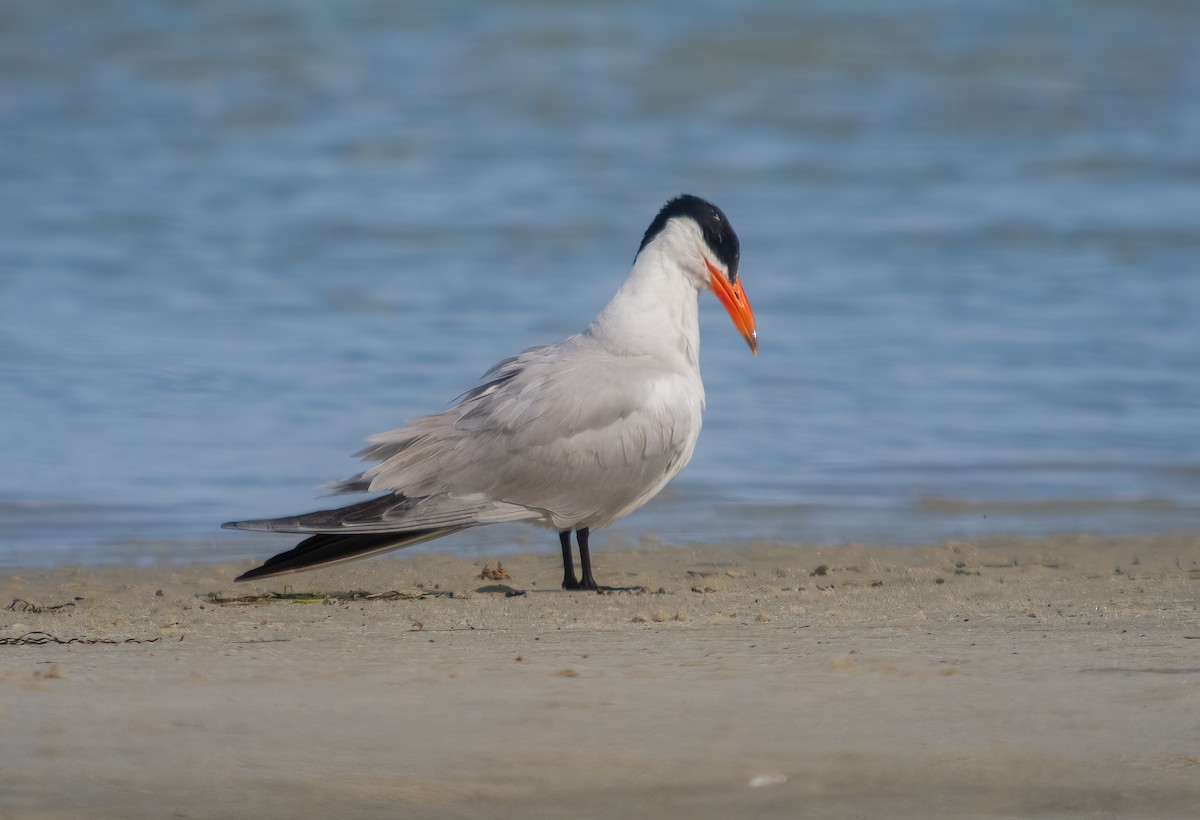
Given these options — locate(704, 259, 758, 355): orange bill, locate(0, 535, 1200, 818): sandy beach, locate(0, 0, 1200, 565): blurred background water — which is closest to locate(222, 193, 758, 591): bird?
locate(704, 259, 758, 355): orange bill

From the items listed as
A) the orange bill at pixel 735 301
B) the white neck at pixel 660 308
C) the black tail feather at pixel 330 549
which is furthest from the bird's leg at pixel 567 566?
the orange bill at pixel 735 301

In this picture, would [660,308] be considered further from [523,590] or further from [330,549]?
[330,549]

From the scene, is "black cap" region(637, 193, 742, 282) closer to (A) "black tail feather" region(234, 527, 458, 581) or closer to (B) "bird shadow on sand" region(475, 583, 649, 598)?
(B) "bird shadow on sand" region(475, 583, 649, 598)

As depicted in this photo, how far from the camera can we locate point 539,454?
4746 millimetres

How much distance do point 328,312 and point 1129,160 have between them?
758 cm

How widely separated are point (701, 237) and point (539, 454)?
1005mm

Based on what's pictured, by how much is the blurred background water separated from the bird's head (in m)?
0.95

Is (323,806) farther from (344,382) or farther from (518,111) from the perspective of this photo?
(518,111)

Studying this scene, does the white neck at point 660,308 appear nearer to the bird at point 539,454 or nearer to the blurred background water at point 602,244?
the bird at point 539,454

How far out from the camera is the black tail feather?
4.39m

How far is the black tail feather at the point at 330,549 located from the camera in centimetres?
439

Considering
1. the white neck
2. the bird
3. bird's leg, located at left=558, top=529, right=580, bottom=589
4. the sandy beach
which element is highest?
the white neck

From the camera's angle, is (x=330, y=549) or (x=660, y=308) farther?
(x=660, y=308)

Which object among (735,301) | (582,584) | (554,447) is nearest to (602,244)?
(735,301)
